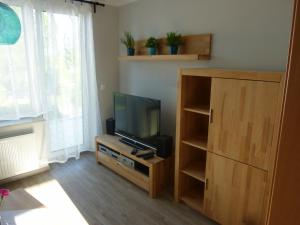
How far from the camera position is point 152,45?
9.55 feet

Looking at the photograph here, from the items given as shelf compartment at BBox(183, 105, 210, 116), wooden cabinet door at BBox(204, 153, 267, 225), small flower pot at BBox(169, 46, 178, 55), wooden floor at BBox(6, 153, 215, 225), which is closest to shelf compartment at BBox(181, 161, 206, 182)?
wooden cabinet door at BBox(204, 153, 267, 225)

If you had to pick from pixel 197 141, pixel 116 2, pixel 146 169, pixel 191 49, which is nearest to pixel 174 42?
pixel 191 49

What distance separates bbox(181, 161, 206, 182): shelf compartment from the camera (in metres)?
2.34

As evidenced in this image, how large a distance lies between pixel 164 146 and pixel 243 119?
1.06 m

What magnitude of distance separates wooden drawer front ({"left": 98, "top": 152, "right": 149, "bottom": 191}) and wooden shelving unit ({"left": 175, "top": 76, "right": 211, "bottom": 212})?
0.42 meters

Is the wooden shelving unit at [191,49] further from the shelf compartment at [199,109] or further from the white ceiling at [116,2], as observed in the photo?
the white ceiling at [116,2]

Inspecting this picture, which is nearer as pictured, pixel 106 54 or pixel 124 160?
pixel 124 160

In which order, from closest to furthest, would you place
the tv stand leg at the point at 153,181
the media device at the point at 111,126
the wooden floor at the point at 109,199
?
the wooden floor at the point at 109,199 < the tv stand leg at the point at 153,181 < the media device at the point at 111,126

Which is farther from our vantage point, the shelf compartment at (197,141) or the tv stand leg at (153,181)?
the tv stand leg at (153,181)

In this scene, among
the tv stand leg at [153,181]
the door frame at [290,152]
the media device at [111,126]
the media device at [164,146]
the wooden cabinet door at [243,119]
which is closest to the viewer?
the door frame at [290,152]

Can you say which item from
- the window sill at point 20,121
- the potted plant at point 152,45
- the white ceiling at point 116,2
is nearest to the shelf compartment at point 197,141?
the potted plant at point 152,45

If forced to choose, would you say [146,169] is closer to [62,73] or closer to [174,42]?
[174,42]

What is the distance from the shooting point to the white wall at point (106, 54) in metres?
3.51

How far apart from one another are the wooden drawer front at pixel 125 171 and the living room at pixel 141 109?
2cm
